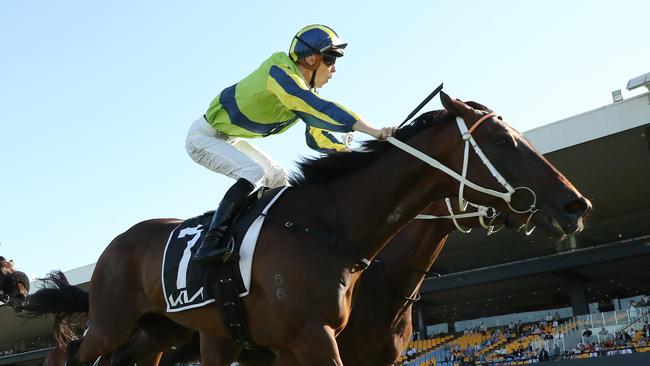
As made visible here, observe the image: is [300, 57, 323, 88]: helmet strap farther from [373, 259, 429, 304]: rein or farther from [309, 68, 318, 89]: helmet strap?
[373, 259, 429, 304]: rein

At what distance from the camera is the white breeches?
5.12 meters

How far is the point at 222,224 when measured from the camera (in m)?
4.77

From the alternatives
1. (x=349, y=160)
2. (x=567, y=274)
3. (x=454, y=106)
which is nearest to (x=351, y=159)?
(x=349, y=160)

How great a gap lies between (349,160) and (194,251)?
1200 millimetres

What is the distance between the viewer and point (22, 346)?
3978cm

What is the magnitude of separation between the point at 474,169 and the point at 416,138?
437mm

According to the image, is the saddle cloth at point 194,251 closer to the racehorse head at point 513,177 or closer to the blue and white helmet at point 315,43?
the blue and white helmet at point 315,43

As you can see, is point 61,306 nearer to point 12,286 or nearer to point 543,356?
point 12,286

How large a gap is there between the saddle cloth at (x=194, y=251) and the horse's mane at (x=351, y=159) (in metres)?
0.19

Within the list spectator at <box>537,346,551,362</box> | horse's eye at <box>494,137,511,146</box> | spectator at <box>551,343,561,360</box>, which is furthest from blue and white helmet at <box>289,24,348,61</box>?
spectator at <box>537,346,551,362</box>

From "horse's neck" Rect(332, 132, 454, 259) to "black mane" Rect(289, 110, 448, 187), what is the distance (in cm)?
12

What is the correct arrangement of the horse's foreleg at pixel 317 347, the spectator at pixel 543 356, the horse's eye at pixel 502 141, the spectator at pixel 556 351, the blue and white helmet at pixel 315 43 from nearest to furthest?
the horse's foreleg at pixel 317 347 → the horse's eye at pixel 502 141 → the blue and white helmet at pixel 315 43 → the spectator at pixel 556 351 → the spectator at pixel 543 356

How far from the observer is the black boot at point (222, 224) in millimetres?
4613

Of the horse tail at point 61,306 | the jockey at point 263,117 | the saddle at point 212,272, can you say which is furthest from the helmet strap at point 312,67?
the horse tail at point 61,306
